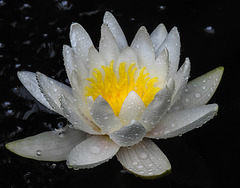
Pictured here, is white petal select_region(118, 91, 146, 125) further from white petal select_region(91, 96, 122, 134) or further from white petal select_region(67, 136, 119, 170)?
white petal select_region(67, 136, 119, 170)

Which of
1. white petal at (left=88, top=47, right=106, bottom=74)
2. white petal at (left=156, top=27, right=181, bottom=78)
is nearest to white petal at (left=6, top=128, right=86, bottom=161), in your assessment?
white petal at (left=88, top=47, right=106, bottom=74)

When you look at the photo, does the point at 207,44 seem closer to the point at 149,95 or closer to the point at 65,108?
the point at 149,95

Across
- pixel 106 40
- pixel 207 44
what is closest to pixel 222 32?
pixel 207 44

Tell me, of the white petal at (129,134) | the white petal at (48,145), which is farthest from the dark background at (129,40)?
the white petal at (129,134)

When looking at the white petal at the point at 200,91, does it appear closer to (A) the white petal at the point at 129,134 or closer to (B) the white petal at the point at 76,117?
(A) the white petal at the point at 129,134

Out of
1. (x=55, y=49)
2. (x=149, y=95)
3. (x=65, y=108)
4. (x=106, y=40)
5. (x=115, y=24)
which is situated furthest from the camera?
(x=55, y=49)

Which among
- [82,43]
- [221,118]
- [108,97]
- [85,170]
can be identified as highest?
[82,43]
